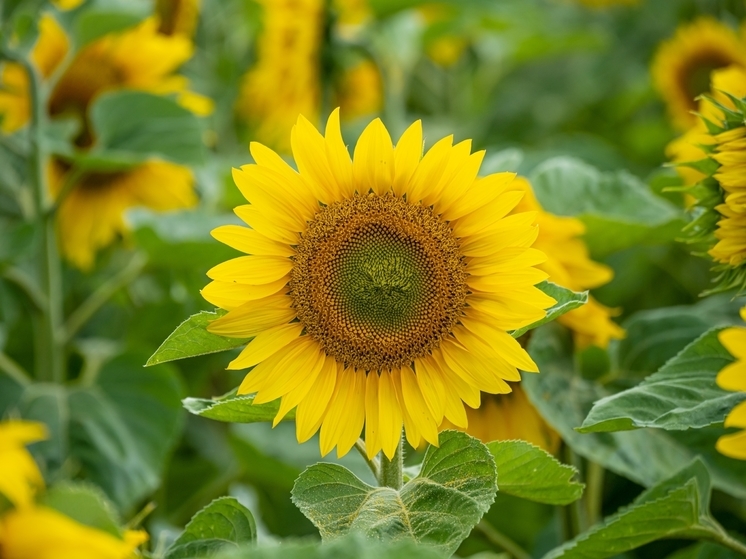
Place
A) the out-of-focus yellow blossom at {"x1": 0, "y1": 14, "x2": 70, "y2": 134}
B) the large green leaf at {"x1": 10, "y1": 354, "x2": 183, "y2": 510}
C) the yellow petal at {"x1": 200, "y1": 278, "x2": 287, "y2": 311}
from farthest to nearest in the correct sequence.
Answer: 1. the out-of-focus yellow blossom at {"x1": 0, "y1": 14, "x2": 70, "y2": 134}
2. the large green leaf at {"x1": 10, "y1": 354, "x2": 183, "y2": 510}
3. the yellow petal at {"x1": 200, "y1": 278, "x2": 287, "y2": 311}

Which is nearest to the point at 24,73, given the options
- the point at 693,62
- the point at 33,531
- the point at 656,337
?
the point at 656,337

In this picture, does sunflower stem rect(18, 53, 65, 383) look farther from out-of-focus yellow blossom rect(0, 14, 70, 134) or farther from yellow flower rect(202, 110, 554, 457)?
yellow flower rect(202, 110, 554, 457)

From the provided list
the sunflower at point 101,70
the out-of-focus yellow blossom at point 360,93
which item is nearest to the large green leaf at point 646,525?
the sunflower at point 101,70

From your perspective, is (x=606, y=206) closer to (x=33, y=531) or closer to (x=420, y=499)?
(x=420, y=499)

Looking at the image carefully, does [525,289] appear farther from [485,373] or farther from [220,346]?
[220,346]

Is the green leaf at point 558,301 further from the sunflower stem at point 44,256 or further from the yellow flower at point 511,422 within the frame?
the sunflower stem at point 44,256

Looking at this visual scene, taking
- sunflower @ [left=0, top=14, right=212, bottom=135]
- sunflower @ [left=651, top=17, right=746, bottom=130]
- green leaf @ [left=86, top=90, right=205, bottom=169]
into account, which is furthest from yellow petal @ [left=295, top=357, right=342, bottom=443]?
sunflower @ [left=651, top=17, right=746, bottom=130]

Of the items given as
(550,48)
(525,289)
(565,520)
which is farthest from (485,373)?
(550,48)
